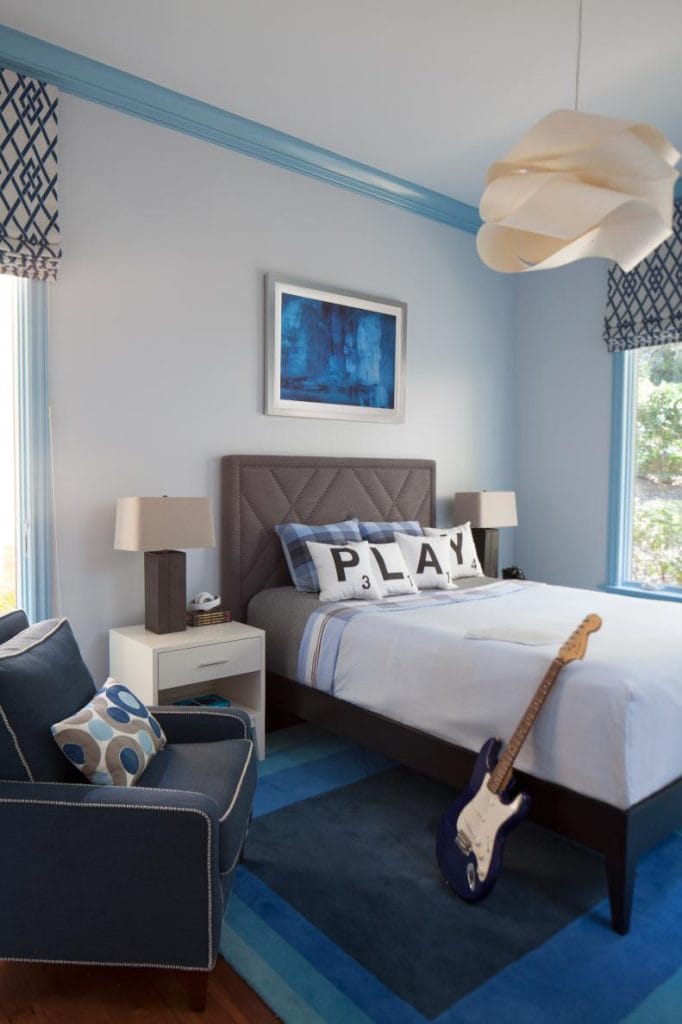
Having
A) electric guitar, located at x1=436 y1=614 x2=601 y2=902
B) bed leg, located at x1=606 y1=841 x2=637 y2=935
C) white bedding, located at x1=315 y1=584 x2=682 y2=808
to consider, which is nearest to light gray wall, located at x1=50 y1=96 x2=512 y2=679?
white bedding, located at x1=315 y1=584 x2=682 y2=808

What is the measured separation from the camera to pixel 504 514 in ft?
15.8

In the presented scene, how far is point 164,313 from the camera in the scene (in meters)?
3.58

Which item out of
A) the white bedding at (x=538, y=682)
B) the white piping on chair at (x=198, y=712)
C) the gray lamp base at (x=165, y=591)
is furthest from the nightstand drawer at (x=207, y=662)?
the white piping on chair at (x=198, y=712)

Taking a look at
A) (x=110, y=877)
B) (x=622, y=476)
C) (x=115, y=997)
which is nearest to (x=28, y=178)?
(x=110, y=877)

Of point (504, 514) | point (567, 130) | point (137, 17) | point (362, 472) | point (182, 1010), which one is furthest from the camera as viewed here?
point (504, 514)

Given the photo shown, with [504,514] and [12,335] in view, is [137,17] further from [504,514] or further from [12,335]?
[504,514]

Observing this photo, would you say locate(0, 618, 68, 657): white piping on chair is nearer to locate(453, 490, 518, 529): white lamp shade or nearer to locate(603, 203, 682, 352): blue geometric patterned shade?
locate(453, 490, 518, 529): white lamp shade

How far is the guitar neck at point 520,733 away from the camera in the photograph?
2.27 m

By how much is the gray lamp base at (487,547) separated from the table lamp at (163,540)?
2121 millimetres

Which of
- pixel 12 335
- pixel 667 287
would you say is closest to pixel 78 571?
pixel 12 335

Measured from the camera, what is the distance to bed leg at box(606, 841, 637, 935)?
211cm

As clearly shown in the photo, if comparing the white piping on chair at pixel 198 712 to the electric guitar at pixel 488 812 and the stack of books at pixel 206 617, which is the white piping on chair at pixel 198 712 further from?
the stack of books at pixel 206 617

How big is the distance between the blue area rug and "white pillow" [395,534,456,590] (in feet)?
4.30

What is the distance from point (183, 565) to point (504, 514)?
234cm
